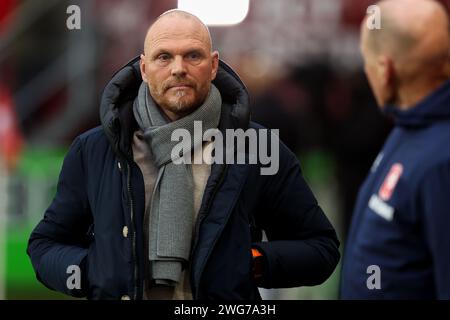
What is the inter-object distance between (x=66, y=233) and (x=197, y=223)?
18.5 inches

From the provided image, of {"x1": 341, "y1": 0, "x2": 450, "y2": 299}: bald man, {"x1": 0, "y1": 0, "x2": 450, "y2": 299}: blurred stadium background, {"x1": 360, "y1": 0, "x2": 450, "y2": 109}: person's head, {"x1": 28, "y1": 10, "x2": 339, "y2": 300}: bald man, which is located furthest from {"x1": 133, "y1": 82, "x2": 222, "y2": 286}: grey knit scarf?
{"x1": 0, "y1": 0, "x2": 450, "y2": 299}: blurred stadium background

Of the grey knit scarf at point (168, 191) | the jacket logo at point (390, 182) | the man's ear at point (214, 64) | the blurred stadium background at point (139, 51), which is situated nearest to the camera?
the jacket logo at point (390, 182)

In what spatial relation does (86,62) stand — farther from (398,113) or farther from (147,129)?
(398,113)

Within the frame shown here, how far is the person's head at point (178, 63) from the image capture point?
10.1 ft

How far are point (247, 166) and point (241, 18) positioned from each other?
13.3ft

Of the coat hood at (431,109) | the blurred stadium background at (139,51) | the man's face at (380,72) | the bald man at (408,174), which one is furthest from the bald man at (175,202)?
the blurred stadium background at (139,51)

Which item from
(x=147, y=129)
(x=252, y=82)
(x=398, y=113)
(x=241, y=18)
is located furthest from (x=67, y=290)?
(x=241, y=18)

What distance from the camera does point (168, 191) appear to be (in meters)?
3.01

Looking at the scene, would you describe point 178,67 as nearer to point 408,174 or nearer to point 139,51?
point 408,174

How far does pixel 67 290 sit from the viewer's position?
315cm

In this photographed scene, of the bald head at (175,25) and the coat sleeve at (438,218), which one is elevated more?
the bald head at (175,25)

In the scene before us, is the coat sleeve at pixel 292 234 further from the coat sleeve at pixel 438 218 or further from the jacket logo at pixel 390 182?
the coat sleeve at pixel 438 218

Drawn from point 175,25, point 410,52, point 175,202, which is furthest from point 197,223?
point 410,52

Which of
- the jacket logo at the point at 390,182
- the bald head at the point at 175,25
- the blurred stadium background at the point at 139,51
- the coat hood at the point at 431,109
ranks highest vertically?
the blurred stadium background at the point at 139,51
